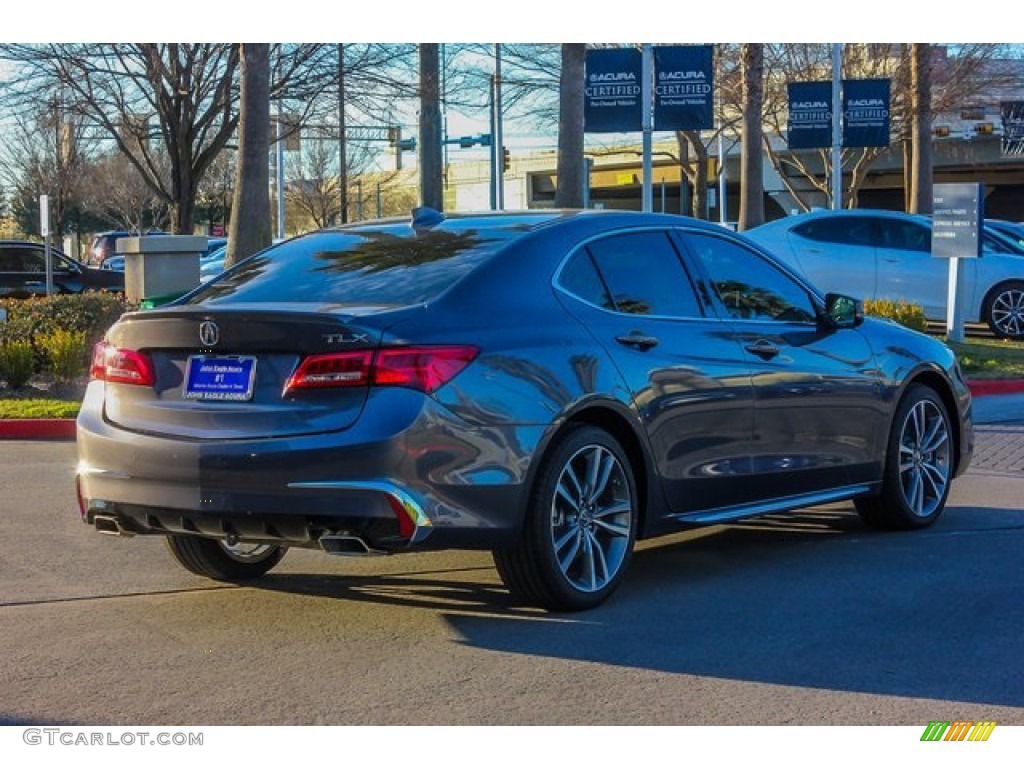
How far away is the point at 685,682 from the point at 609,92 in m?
15.9

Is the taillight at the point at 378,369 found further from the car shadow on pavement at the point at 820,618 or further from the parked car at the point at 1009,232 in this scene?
the parked car at the point at 1009,232

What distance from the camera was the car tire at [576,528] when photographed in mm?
5809

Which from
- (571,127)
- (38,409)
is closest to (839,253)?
(571,127)

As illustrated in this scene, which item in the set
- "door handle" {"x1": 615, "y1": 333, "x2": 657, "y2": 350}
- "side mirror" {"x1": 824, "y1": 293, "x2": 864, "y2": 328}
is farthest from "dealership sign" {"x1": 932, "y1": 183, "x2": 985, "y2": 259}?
"door handle" {"x1": 615, "y1": 333, "x2": 657, "y2": 350}

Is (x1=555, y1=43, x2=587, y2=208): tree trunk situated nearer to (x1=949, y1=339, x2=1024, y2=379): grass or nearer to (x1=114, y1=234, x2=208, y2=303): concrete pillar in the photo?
(x1=114, y1=234, x2=208, y2=303): concrete pillar

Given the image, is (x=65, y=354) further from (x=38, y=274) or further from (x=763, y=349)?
(x=38, y=274)

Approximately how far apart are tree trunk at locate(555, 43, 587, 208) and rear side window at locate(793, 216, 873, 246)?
12.7 ft

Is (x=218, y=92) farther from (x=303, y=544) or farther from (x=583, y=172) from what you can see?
(x=303, y=544)

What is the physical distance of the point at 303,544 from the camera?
5.50 metres

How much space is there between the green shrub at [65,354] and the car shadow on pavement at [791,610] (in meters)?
8.48

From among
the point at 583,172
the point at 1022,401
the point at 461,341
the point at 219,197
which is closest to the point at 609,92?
the point at 583,172

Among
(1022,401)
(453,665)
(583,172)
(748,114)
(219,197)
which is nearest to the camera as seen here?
(453,665)

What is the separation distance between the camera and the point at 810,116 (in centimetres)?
2988

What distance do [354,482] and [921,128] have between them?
29.3 metres
